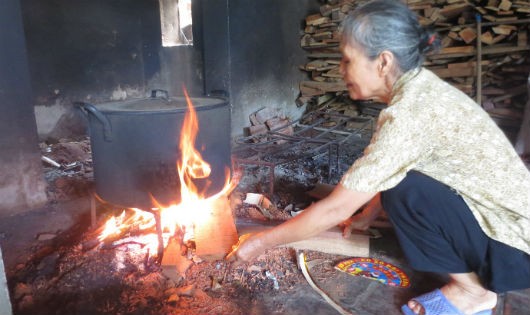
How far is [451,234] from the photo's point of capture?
1.62 metres

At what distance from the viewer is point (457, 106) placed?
147 centimetres

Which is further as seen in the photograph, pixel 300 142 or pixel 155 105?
pixel 300 142

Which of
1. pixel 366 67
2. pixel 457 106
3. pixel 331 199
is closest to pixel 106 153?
pixel 331 199

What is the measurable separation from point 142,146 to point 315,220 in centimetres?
99

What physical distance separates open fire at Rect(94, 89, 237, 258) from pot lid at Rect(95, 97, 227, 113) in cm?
5

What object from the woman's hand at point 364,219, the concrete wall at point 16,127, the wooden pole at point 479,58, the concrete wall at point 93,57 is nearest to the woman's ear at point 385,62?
the woman's hand at point 364,219

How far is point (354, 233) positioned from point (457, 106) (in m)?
1.16

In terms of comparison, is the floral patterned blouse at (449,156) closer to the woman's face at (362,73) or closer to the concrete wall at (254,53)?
the woman's face at (362,73)

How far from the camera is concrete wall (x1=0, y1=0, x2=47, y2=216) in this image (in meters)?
2.72

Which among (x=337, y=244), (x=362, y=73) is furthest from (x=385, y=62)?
(x=337, y=244)

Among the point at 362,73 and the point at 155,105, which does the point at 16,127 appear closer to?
the point at 155,105

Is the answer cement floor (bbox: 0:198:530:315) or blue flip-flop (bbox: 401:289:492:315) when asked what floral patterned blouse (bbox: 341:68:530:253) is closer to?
blue flip-flop (bbox: 401:289:492:315)

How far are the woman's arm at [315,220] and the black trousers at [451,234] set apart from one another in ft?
0.83

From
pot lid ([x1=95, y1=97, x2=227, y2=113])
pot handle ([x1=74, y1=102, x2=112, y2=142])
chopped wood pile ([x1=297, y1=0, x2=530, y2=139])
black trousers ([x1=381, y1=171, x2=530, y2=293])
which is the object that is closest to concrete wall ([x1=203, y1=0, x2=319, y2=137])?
chopped wood pile ([x1=297, y1=0, x2=530, y2=139])
